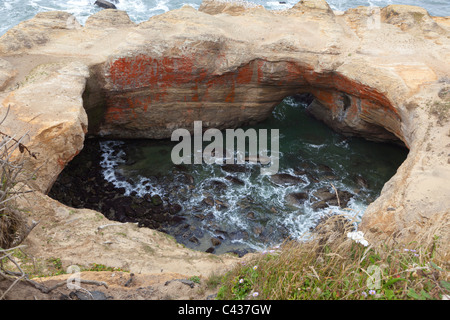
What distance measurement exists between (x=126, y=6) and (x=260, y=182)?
1762 centimetres

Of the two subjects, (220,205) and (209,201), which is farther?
(209,201)

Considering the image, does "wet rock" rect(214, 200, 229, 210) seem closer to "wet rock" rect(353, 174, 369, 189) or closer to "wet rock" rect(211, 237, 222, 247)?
"wet rock" rect(211, 237, 222, 247)

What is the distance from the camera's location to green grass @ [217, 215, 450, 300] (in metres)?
3.73

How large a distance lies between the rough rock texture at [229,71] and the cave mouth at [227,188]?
2.94 ft

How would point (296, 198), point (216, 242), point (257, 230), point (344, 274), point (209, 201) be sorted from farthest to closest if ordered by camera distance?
point (296, 198)
point (209, 201)
point (257, 230)
point (216, 242)
point (344, 274)

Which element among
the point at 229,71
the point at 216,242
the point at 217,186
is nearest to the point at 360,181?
the point at 217,186

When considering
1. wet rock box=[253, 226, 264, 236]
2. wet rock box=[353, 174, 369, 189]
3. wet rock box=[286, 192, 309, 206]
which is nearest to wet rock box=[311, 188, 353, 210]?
wet rock box=[286, 192, 309, 206]

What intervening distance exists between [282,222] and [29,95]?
24.9 ft

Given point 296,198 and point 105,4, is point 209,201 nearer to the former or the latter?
point 296,198

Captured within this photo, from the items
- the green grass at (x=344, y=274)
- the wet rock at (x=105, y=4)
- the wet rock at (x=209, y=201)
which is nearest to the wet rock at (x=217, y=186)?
the wet rock at (x=209, y=201)

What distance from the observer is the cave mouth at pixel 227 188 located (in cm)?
1057

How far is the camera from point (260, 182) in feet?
40.3

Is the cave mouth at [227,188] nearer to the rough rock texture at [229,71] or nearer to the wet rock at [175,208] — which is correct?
the wet rock at [175,208]

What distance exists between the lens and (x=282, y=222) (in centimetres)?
1084
